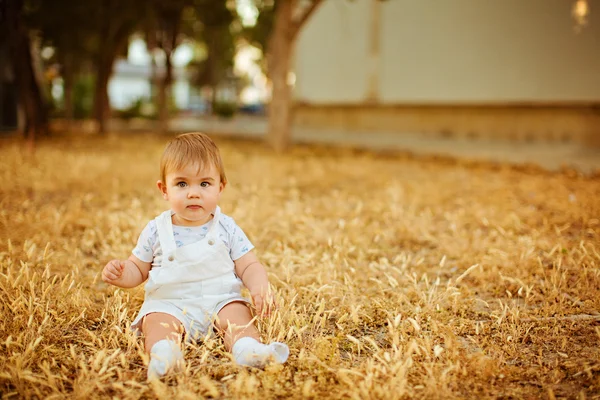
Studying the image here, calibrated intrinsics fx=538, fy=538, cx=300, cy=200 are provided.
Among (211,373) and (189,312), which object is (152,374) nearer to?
(211,373)

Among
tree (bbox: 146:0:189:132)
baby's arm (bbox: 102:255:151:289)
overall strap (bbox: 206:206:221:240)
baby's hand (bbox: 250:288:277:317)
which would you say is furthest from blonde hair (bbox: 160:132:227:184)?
tree (bbox: 146:0:189:132)

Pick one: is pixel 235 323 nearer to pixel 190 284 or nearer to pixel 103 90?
pixel 190 284

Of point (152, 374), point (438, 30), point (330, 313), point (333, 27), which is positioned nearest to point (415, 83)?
point (438, 30)

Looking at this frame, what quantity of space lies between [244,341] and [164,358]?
0.32 m

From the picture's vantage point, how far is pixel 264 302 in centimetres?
241

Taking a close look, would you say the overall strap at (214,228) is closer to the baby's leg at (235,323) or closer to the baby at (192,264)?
the baby at (192,264)

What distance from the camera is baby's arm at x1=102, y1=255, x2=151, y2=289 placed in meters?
2.35

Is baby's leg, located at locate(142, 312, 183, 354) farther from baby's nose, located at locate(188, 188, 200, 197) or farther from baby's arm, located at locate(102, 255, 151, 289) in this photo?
baby's nose, located at locate(188, 188, 200, 197)

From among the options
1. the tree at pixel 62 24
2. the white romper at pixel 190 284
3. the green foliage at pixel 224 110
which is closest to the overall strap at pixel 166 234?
the white romper at pixel 190 284

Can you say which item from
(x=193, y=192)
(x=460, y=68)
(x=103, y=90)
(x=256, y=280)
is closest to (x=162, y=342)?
(x=256, y=280)

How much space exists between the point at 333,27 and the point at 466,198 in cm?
1099

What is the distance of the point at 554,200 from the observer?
18.9ft

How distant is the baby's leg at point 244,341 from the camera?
2.11m

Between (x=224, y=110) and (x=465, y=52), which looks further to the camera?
(x=224, y=110)
